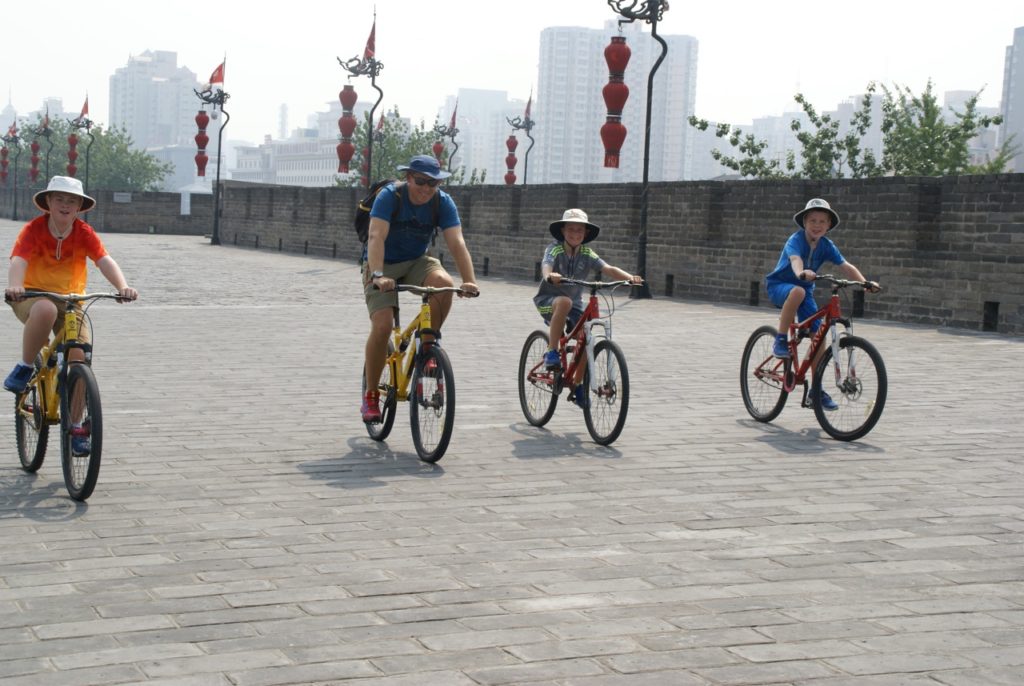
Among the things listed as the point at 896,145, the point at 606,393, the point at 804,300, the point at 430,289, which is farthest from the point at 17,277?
the point at 896,145

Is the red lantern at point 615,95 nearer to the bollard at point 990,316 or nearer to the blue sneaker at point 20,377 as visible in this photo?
the bollard at point 990,316

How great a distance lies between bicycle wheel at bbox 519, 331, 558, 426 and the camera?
26.9 ft

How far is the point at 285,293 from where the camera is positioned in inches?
816

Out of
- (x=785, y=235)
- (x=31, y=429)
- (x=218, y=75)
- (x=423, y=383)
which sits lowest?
(x=31, y=429)

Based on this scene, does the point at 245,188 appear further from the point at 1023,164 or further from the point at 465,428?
the point at 1023,164

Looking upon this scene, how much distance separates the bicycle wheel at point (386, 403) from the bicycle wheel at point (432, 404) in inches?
9.4

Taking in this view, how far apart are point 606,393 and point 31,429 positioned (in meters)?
3.04

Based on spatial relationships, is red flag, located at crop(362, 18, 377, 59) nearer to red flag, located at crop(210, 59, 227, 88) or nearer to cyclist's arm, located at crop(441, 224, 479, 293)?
red flag, located at crop(210, 59, 227, 88)

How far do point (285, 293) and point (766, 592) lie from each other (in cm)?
1684

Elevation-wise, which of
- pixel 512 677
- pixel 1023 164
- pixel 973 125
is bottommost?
pixel 512 677

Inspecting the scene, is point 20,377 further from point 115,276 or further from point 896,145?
point 896,145

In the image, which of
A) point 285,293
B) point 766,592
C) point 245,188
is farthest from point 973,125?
point 766,592

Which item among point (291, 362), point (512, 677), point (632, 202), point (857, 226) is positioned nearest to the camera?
point (512, 677)

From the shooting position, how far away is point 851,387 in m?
8.01
